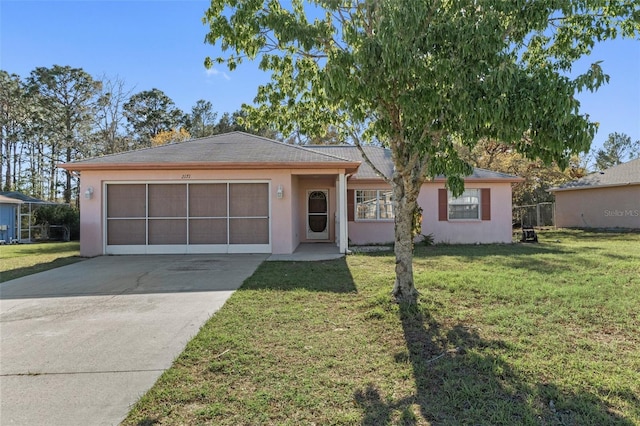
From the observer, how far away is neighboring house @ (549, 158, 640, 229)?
20.2 m

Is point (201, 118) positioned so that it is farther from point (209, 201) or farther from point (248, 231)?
point (248, 231)

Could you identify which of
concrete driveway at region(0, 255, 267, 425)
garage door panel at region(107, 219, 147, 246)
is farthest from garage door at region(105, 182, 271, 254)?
concrete driveway at region(0, 255, 267, 425)

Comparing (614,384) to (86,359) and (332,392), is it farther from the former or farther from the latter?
(86,359)

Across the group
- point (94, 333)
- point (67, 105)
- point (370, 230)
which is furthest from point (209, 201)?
point (67, 105)

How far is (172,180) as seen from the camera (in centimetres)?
1127

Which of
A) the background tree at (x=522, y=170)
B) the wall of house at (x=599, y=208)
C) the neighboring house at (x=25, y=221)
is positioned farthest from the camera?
the background tree at (x=522, y=170)

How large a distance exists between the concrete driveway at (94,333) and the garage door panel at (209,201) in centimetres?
293

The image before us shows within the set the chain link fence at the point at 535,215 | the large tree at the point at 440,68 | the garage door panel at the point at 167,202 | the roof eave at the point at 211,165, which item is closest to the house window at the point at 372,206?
the roof eave at the point at 211,165

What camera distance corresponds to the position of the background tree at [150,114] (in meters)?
34.7

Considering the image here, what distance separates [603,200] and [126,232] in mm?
24566

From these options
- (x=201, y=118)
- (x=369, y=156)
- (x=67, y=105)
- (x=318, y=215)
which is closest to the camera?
(x=318, y=215)

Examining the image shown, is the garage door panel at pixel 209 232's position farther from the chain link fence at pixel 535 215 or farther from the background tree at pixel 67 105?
the background tree at pixel 67 105

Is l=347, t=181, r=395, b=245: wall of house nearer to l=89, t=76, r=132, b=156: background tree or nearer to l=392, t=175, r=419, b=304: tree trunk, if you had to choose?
l=392, t=175, r=419, b=304: tree trunk

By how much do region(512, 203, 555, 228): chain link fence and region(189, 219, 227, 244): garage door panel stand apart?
2013cm
